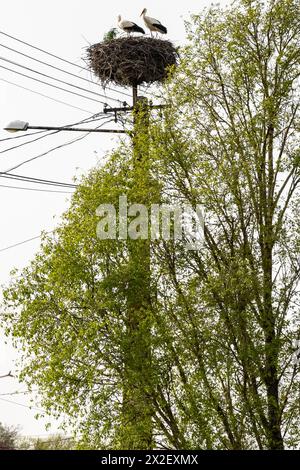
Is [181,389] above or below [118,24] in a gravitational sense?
below

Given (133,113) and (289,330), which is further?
(133,113)

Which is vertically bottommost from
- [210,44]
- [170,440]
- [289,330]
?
[170,440]

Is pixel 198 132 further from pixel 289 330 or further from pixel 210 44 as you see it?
pixel 289 330

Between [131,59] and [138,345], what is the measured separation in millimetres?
6069

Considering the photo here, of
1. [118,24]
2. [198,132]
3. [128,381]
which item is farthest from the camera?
[118,24]

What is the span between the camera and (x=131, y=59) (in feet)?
52.7

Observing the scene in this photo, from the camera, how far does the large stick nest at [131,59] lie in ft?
52.3

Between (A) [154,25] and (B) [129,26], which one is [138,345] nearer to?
(B) [129,26]

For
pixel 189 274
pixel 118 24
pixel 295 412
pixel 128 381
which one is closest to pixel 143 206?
pixel 189 274

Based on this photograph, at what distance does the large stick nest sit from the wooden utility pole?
4.13 m

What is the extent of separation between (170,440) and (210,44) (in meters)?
4.67

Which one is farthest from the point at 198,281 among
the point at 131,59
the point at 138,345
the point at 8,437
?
the point at 8,437

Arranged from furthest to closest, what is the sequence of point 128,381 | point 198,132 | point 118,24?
point 118,24 < point 198,132 < point 128,381

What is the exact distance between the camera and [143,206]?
474 inches
